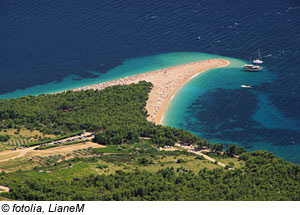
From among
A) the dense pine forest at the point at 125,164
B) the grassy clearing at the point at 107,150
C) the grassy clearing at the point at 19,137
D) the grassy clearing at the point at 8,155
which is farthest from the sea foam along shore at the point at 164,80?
the grassy clearing at the point at 8,155

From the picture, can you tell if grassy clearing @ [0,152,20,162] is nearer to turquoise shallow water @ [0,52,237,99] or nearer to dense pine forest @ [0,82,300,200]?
dense pine forest @ [0,82,300,200]

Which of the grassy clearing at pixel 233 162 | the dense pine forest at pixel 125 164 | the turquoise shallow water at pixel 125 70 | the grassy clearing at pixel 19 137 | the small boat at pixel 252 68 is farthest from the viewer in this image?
the small boat at pixel 252 68

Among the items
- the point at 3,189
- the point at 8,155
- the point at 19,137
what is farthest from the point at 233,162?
the point at 3,189

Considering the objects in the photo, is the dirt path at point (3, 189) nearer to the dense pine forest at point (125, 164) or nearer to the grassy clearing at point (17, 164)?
A: the dense pine forest at point (125, 164)

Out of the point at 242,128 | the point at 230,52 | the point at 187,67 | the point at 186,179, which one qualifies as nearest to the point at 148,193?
the point at 186,179

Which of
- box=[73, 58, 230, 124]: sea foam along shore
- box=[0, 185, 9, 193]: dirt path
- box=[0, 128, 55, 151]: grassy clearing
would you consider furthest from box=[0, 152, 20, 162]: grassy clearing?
box=[73, 58, 230, 124]: sea foam along shore

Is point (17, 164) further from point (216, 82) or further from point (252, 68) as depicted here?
point (252, 68)
